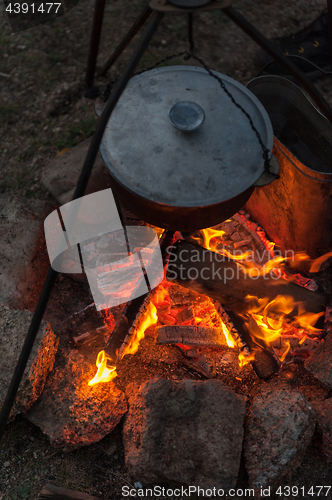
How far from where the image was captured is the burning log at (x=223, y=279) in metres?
2.70

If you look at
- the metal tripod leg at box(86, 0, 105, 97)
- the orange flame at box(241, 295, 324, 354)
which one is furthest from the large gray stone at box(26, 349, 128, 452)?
the metal tripod leg at box(86, 0, 105, 97)

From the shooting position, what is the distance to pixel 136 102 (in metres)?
2.29

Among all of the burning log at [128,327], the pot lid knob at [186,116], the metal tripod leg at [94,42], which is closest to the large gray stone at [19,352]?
the burning log at [128,327]

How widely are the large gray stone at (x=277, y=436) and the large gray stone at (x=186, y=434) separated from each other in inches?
3.6

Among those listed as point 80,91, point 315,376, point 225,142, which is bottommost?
point 315,376

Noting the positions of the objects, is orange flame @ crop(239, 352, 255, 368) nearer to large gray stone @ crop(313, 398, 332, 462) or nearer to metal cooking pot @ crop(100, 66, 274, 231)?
large gray stone @ crop(313, 398, 332, 462)

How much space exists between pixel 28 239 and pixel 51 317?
0.69m

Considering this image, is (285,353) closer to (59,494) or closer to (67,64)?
(59,494)

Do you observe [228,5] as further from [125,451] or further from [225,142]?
[125,451]

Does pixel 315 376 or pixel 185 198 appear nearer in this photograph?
pixel 185 198

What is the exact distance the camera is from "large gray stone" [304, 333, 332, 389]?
243 cm

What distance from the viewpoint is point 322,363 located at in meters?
2.49

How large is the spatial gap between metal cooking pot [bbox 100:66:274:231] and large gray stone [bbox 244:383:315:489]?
1228 mm

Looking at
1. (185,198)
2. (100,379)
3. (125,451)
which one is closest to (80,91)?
(185,198)
